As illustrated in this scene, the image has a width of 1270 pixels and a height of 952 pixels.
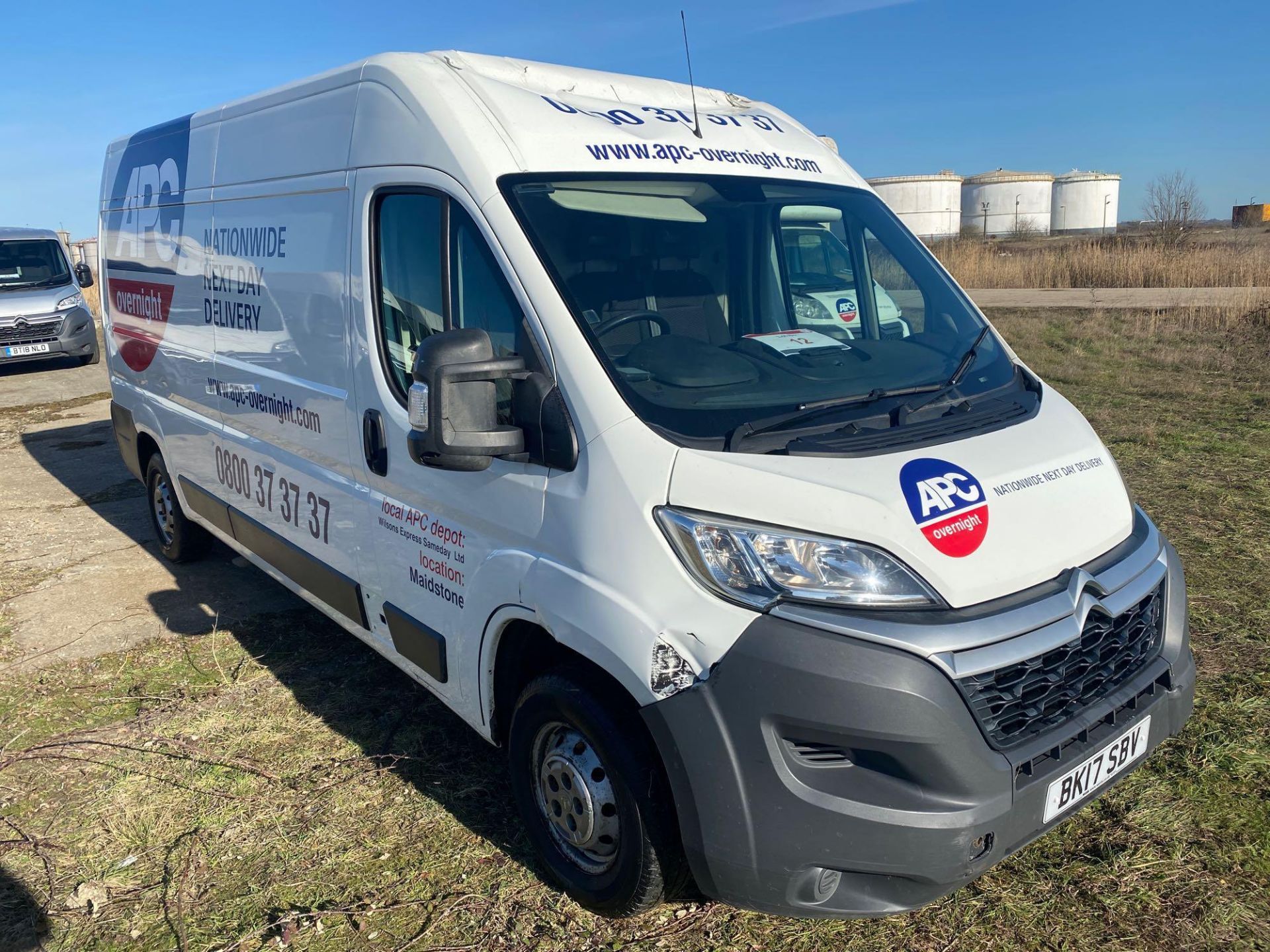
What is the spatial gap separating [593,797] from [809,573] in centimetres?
96

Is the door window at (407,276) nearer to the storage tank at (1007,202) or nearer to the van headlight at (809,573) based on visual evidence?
the van headlight at (809,573)

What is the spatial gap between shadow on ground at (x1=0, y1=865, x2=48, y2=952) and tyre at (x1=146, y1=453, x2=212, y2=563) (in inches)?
117

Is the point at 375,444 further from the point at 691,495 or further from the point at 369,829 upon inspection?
the point at 691,495

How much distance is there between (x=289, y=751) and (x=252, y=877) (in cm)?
82

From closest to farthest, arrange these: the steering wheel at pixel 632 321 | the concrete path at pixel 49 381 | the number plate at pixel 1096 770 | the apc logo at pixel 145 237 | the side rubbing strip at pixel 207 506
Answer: the number plate at pixel 1096 770 → the steering wheel at pixel 632 321 → the side rubbing strip at pixel 207 506 → the apc logo at pixel 145 237 → the concrete path at pixel 49 381

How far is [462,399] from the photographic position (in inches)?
103

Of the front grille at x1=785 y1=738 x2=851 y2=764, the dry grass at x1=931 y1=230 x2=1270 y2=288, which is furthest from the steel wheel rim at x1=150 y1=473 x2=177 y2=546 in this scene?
the dry grass at x1=931 y1=230 x2=1270 y2=288

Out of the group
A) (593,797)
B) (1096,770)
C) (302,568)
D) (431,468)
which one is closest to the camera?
(1096,770)

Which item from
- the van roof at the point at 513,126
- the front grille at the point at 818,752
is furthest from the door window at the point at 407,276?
the front grille at the point at 818,752

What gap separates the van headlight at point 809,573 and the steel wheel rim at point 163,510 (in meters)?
4.83

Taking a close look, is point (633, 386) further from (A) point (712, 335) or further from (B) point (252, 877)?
(B) point (252, 877)

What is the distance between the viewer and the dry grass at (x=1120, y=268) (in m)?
17.9

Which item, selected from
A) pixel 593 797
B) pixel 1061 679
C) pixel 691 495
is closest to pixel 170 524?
pixel 593 797

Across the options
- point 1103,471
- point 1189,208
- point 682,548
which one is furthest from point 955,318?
point 1189,208
